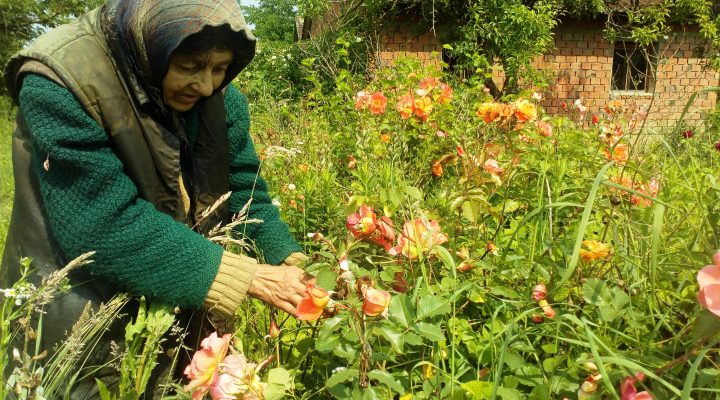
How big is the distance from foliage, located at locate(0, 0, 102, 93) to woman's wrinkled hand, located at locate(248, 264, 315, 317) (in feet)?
73.7

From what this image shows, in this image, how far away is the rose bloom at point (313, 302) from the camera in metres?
1.09

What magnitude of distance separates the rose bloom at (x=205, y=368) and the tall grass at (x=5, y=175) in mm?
1984

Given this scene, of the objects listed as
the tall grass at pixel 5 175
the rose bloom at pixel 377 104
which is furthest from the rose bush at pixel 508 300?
the tall grass at pixel 5 175

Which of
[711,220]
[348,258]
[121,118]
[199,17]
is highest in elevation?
[199,17]

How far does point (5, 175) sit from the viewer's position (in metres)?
7.13

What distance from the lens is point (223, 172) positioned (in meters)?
1.94

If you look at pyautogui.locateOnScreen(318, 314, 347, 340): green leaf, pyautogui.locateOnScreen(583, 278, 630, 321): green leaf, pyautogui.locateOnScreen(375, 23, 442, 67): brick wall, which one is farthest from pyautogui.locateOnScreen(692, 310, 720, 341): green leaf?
pyautogui.locateOnScreen(375, 23, 442, 67): brick wall

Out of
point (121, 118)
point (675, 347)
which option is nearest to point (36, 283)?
point (121, 118)

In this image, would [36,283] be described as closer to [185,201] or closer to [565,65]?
[185,201]

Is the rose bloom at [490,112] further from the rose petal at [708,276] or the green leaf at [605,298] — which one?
the rose petal at [708,276]

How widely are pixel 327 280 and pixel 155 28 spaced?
78cm

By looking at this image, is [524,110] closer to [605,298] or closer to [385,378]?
[605,298]

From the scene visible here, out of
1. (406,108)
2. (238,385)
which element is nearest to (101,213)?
(238,385)

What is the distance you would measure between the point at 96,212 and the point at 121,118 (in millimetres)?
260
